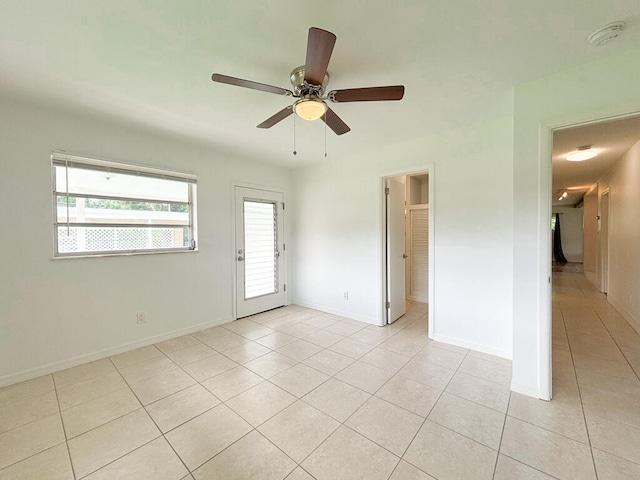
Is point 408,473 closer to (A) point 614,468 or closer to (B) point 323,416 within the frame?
(B) point 323,416

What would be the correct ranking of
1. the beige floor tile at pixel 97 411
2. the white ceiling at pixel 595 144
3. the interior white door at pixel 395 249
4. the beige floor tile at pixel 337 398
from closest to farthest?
the beige floor tile at pixel 97 411, the beige floor tile at pixel 337 398, the white ceiling at pixel 595 144, the interior white door at pixel 395 249

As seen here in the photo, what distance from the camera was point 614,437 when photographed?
160cm

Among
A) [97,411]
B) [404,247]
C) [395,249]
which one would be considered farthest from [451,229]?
[97,411]

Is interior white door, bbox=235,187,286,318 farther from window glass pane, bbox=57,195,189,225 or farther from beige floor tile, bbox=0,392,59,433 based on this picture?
beige floor tile, bbox=0,392,59,433

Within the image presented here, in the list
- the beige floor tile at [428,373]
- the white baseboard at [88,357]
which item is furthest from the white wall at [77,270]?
the beige floor tile at [428,373]

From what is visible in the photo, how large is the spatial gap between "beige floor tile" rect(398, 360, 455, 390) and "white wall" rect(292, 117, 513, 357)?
0.66 meters

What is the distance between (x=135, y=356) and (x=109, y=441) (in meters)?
1.30

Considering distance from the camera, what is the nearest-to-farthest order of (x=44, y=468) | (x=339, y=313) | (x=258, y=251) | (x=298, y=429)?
(x=44, y=468)
(x=298, y=429)
(x=339, y=313)
(x=258, y=251)

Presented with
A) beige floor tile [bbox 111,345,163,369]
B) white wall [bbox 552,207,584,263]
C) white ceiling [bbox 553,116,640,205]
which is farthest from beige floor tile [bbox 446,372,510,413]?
white wall [bbox 552,207,584,263]

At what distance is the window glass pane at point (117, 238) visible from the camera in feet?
8.43

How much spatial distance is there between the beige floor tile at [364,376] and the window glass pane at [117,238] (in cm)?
252

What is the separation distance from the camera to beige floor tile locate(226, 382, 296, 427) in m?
1.84

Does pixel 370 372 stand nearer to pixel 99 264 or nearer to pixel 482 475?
pixel 482 475

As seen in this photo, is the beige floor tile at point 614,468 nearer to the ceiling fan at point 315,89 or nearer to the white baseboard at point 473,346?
the white baseboard at point 473,346
